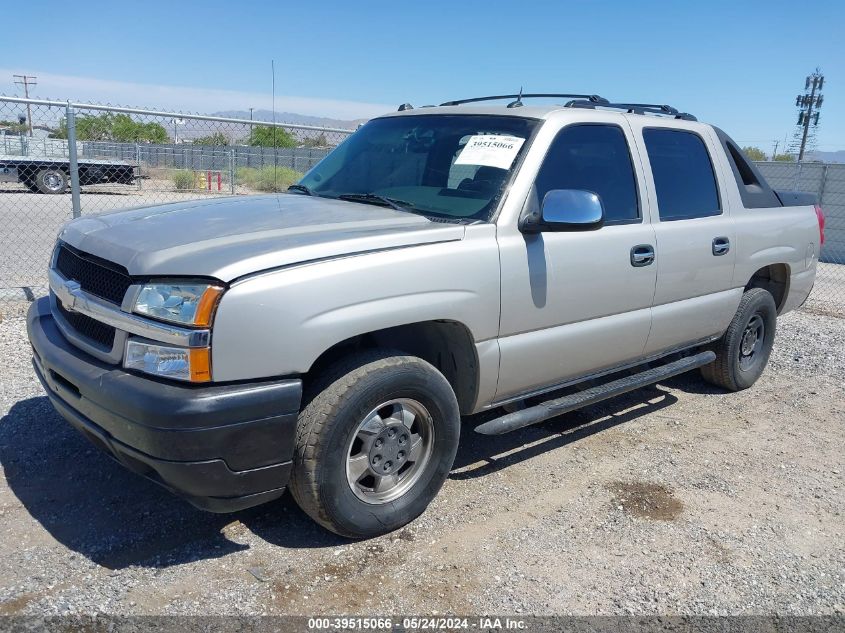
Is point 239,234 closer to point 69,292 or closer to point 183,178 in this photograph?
point 69,292

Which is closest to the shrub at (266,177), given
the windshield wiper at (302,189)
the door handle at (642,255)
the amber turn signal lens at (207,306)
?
the windshield wiper at (302,189)

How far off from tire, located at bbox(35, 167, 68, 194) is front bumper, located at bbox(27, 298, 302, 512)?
19.4 m

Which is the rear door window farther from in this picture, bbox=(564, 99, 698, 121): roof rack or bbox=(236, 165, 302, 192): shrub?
bbox=(236, 165, 302, 192): shrub

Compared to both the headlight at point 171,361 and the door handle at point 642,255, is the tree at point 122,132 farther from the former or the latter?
the headlight at point 171,361

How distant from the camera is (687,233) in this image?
4.57m

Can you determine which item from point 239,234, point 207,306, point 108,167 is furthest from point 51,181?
point 207,306

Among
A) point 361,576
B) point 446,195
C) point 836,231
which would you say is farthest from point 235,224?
point 836,231

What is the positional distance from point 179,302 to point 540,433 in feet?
9.33

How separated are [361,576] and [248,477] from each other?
2.27ft

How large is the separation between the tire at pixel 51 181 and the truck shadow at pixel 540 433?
61.6 ft

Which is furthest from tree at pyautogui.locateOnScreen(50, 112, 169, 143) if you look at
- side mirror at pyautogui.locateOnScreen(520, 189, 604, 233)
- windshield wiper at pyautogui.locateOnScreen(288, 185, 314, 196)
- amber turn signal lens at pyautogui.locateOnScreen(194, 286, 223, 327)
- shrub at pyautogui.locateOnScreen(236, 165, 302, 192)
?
amber turn signal lens at pyautogui.locateOnScreen(194, 286, 223, 327)

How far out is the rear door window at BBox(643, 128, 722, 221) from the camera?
4547 mm

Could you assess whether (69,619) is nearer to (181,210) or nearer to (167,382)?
(167,382)

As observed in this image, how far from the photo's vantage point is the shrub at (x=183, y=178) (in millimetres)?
24020
